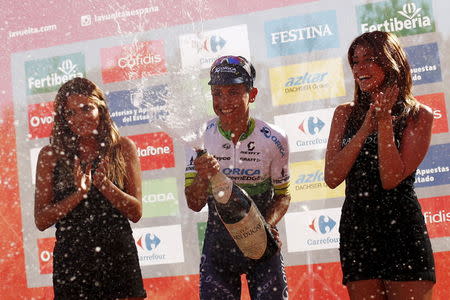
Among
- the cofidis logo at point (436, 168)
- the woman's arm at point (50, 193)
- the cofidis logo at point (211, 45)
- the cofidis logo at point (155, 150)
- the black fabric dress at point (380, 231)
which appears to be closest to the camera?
the black fabric dress at point (380, 231)

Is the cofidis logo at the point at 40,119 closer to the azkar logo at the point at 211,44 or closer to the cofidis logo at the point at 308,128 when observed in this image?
the azkar logo at the point at 211,44

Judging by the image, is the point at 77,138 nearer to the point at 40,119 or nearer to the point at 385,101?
the point at 385,101

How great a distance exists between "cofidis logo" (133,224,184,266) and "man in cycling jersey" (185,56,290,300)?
1.46 m

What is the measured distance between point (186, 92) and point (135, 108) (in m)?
0.36

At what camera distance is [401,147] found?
2.11 metres

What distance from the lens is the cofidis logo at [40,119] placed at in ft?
13.1

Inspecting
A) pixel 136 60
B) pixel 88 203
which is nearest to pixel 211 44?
pixel 136 60

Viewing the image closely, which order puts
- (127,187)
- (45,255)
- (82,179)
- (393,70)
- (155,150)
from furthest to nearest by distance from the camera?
(45,255) → (155,150) → (127,187) → (82,179) → (393,70)

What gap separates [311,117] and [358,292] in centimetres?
168

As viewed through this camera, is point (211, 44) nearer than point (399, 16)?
No

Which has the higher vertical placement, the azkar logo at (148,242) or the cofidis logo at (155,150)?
the cofidis logo at (155,150)

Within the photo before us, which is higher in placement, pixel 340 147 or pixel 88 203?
pixel 340 147

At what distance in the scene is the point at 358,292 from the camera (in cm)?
202

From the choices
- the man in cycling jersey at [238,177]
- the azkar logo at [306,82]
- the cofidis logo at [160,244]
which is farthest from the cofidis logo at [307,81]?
the man in cycling jersey at [238,177]
